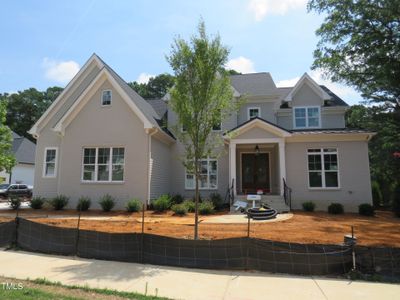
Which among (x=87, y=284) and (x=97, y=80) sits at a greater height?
(x=97, y=80)

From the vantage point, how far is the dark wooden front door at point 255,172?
2005 cm

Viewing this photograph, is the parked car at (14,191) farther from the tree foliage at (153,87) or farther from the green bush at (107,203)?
the tree foliage at (153,87)

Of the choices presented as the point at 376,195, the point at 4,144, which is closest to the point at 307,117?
the point at 376,195

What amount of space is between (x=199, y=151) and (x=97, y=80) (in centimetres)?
1166

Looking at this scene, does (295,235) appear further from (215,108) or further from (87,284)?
(87,284)

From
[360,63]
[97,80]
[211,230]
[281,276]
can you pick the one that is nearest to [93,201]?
[97,80]

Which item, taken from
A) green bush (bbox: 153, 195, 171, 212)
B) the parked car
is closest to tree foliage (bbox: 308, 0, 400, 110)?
green bush (bbox: 153, 195, 171, 212)

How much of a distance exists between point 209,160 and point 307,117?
681 centimetres

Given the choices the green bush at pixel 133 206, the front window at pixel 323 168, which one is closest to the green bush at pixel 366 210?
the front window at pixel 323 168

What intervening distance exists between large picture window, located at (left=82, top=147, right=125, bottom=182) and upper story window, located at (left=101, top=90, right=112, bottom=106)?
8.77 ft

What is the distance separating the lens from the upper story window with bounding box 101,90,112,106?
18.3 m

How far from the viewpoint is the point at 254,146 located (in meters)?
19.6

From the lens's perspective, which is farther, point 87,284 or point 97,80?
point 97,80

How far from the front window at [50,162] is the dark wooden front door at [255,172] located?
39.7 feet
